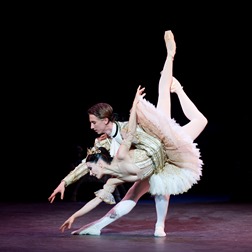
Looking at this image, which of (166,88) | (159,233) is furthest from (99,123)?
(159,233)

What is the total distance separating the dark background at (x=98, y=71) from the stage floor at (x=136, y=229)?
187cm

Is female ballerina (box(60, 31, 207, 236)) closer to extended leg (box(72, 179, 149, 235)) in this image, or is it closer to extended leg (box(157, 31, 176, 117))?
extended leg (box(72, 179, 149, 235))

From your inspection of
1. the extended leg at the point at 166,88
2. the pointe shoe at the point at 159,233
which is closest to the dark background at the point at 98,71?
the extended leg at the point at 166,88

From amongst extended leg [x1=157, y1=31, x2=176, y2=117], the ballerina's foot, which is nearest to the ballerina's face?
the ballerina's foot

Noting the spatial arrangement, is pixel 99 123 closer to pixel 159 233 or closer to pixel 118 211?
pixel 118 211

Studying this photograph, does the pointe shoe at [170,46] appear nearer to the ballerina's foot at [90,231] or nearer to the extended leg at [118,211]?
the extended leg at [118,211]

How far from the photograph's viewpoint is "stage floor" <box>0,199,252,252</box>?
3988 millimetres

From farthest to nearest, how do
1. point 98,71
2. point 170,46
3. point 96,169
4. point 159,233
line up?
point 98,71 → point 170,46 → point 159,233 → point 96,169

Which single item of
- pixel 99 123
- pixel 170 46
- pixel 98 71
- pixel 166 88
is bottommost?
pixel 99 123

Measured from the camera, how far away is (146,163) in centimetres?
445

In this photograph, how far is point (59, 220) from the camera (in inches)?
229

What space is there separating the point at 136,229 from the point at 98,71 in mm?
5081
